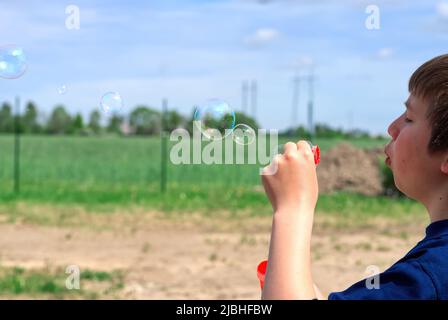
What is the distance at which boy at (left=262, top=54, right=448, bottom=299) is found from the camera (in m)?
1.13

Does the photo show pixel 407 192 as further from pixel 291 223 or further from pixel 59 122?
pixel 59 122

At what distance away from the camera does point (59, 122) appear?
118 ft

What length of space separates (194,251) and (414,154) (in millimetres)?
6787

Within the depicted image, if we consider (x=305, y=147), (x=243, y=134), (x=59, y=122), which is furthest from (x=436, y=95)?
(x=59, y=122)

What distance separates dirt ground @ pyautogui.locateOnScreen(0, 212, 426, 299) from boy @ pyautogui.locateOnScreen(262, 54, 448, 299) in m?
4.64

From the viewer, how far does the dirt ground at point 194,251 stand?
20.9 ft

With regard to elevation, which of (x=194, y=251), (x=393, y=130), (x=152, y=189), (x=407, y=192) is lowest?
(x=152, y=189)

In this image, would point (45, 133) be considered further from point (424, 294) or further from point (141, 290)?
point (424, 294)

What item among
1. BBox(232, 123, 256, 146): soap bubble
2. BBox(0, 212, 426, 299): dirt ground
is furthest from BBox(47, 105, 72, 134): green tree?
BBox(232, 123, 256, 146): soap bubble

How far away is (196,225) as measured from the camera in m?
9.86

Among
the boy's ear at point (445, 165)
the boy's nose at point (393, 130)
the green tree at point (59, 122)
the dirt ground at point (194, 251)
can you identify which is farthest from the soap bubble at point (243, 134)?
the green tree at point (59, 122)

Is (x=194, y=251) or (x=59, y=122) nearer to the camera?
(x=194, y=251)

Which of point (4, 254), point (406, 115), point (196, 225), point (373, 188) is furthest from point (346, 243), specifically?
point (406, 115)

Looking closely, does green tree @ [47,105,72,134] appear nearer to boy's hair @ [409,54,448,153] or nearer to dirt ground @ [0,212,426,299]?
dirt ground @ [0,212,426,299]
